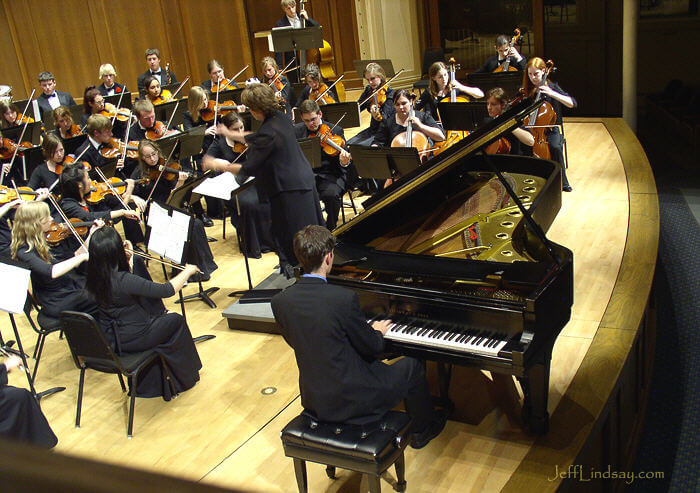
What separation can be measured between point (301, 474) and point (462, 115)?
4207 mm

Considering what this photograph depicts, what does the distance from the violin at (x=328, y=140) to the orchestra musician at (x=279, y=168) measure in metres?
1.68

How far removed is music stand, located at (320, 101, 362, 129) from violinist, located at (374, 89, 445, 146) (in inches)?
17.5

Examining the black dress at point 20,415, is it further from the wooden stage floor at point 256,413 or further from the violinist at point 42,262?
the violinist at point 42,262

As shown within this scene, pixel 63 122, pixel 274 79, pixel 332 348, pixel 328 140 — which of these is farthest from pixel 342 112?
pixel 332 348

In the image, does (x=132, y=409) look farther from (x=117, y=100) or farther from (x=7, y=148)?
(x=117, y=100)

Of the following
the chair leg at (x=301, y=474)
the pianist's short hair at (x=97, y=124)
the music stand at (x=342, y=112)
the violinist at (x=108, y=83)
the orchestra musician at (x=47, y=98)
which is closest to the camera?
the chair leg at (x=301, y=474)

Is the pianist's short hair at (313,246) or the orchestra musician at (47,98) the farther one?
the orchestra musician at (47,98)

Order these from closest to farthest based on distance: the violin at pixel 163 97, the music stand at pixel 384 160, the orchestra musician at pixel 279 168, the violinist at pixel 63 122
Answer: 1. the orchestra musician at pixel 279 168
2. the music stand at pixel 384 160
3. the violinist at pixel 63 122
4. the violin at pixel 163 97

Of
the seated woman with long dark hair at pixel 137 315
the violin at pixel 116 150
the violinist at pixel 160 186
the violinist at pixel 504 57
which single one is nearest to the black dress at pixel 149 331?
the seated woman with long dark hair at pixel 137 315

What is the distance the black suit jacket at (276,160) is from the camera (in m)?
4.59

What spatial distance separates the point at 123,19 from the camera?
12.7m

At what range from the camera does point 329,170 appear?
662 centimetres

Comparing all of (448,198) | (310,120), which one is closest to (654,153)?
(310,120)

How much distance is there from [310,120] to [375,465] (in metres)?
4.15
